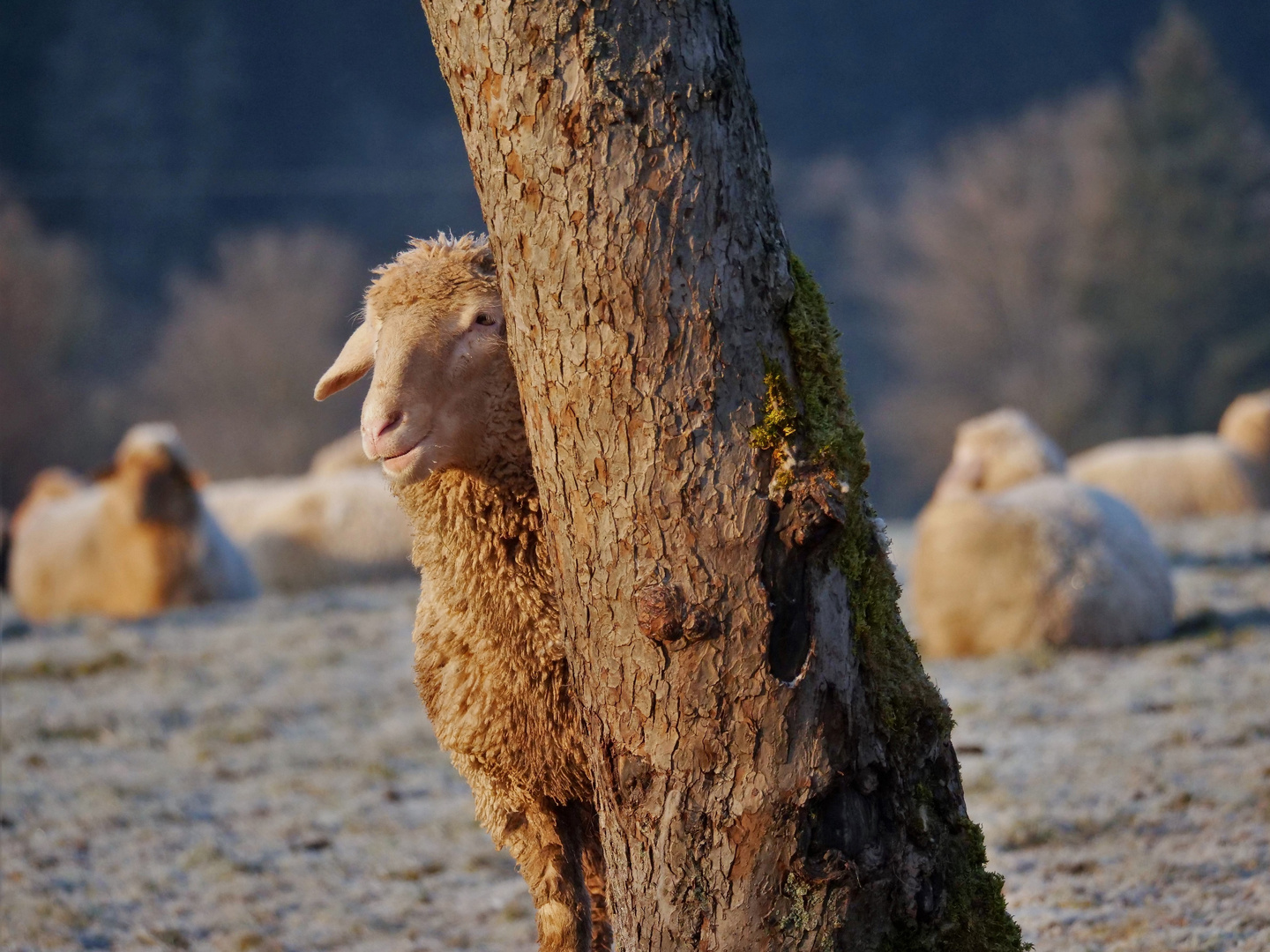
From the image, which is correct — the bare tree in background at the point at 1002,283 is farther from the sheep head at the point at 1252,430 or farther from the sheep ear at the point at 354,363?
the sheep ear at the point at 354,363

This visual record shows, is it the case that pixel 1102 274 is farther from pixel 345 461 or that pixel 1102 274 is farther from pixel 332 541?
pixel 332 541

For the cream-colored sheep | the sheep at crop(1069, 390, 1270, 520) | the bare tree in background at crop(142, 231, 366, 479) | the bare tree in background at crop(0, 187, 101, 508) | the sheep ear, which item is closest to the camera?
the sheep ear

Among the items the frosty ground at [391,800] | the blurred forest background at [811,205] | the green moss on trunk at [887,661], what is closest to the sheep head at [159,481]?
the frosty ground at [391,800]

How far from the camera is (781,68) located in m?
40.6

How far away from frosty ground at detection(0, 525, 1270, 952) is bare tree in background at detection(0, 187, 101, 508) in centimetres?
1627

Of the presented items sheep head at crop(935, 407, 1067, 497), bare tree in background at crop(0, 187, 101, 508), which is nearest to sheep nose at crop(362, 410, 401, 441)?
sheep head at crop(935, 407, 1067, 497)

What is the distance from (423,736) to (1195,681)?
3203 millimetres

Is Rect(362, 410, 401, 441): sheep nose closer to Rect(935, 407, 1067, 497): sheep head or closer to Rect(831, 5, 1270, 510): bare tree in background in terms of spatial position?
Rect(935, 407, 1067, 497): sheep head

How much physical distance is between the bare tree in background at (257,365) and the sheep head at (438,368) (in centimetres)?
2093

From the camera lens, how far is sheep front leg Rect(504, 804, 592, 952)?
2.29 meters

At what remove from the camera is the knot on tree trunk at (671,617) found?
73.3 inches

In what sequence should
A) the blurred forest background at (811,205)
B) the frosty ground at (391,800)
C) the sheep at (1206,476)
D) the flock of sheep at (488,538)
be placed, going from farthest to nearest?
1. the blurred forest background at (811,205)
2. the sheep at (1206,476)
3. the frosty ground at (391,800)
4. the flock of sheep at (488,538)

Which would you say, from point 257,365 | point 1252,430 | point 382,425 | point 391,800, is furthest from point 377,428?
point 257,365

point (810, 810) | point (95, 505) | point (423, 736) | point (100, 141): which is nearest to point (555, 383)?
point (810, 810)
